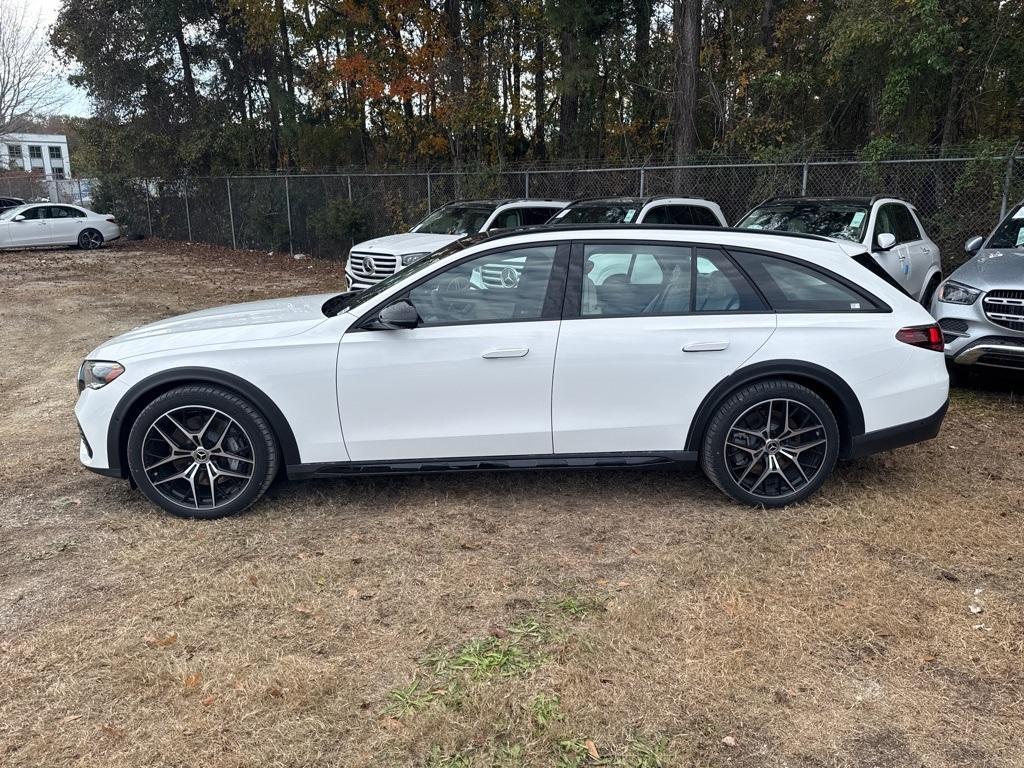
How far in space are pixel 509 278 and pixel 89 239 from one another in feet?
72.6

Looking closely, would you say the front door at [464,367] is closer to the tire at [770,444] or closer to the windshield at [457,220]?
the tire at [770,444]

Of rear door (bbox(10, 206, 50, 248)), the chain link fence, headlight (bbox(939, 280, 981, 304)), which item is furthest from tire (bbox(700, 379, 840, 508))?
rear door (bbox(10, 206, 50, 248))

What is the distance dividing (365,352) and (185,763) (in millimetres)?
2216

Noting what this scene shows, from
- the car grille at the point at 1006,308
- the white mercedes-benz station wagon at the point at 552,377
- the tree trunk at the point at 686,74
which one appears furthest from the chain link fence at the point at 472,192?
the white mercedes-benz station wagon at the point at 552,377

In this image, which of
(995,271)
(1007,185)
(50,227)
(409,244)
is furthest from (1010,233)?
(50,227)

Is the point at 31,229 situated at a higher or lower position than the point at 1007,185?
lower

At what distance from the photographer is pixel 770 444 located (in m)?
4.42

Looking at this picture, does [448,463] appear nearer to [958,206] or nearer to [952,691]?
[952,691]

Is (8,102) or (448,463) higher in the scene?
(8,102)

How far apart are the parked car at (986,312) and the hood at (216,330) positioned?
514 cm

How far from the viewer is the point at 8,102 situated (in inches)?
1251

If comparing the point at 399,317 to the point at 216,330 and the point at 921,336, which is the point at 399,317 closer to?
the point at 216,330

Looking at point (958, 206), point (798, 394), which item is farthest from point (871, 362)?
point (958, 206)

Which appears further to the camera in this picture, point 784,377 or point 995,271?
point 995,271
